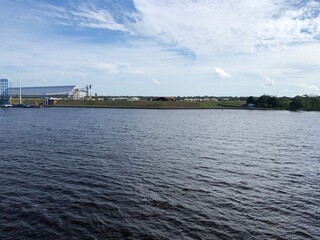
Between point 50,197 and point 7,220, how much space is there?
15.1ft

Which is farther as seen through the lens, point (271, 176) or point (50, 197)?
point (271, 176)

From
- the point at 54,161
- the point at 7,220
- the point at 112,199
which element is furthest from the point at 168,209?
the point at 54,161

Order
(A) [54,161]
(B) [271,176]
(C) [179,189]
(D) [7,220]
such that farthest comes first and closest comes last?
(A) [54,161] → (B) [271,176] → (C) [179,189] → (D) [7,220]

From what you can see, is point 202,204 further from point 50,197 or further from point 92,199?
point 50,197

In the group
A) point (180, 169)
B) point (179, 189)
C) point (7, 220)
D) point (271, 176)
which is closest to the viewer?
point (7, 220)

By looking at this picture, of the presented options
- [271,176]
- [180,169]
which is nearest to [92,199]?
[180,169]

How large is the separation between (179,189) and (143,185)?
10.8 ft

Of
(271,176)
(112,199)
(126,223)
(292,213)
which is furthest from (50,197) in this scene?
(271,176)

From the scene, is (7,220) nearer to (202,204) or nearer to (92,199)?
(92,199)

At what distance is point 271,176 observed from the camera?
102ft

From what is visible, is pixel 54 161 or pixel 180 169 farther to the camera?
pixel 54 161

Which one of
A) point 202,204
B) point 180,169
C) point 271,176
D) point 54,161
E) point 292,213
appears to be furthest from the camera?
point 54,161

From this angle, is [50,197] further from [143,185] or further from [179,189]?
[179,189]

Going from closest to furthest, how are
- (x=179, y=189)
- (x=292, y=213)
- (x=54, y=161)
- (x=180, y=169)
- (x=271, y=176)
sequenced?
(x=292, y=213) < (x=179, y=189) < (x=271, y=176) < (x=180, y=169) < (x=54, y=161)
